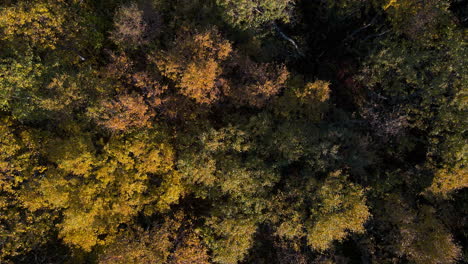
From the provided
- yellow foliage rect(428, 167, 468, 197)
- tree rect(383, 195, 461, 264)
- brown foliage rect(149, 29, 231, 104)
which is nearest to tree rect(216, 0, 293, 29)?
brown foliage rect(149, 29, 231, 104)

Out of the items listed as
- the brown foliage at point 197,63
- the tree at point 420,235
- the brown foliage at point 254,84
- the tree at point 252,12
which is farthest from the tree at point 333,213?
the tree at point 252,12

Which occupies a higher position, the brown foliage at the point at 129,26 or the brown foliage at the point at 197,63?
the brown foliage at the point at 129,26

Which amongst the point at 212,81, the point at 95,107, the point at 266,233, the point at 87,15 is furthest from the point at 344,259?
the point at 87,15

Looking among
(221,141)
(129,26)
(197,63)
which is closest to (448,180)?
(221,141)

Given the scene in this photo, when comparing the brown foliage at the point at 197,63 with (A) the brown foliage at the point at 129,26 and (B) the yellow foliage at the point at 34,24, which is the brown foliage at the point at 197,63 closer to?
(A) the brown foliage at the point at 129,26

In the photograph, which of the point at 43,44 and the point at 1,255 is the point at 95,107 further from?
the point at 1,255

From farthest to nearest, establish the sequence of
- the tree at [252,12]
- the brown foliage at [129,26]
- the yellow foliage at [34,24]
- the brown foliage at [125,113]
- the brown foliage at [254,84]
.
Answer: the tree at [252,12]
the brown foliage at [129,26]
the yellow foliage at [34,24]
the brown foliage at [254,84]
the brown foliage at [125,113]

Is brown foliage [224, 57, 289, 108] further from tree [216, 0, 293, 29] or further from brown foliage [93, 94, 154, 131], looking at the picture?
brown foliage [93, 94, 154, 131]

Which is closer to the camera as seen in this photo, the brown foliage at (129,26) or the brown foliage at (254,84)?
the brown foliage at (254,84)

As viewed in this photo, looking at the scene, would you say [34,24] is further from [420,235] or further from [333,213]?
[420,235]
